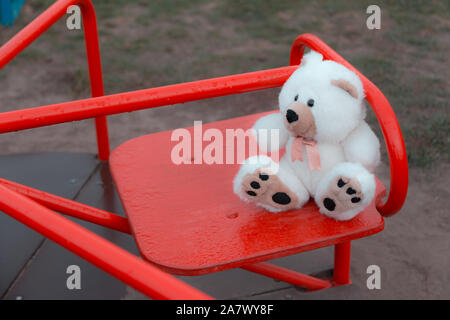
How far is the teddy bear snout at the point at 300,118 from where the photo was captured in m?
1.34

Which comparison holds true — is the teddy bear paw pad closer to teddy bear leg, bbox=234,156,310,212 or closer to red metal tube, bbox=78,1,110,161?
teddy bear leg, bbox=234,156,310,212

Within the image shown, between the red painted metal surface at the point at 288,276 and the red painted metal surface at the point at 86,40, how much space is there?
88cm

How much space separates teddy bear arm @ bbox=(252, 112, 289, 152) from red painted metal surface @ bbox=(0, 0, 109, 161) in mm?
702

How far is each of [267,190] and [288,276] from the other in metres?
0.40

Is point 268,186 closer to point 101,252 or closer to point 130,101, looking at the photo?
point 130,101

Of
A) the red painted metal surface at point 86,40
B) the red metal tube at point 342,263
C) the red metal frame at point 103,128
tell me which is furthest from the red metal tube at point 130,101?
the red metal tube at point 342,263

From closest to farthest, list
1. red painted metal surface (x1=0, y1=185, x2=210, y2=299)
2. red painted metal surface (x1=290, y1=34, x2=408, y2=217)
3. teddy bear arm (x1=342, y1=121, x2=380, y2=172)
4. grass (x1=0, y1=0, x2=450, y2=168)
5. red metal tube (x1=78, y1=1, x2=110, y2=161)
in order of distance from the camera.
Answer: red painted metal surface (x1=0, y1=185, x2=210, y2=299) < red painted metal surface (x1=290, y1=34, x2=408, y2=217) < teddy bear arm (x1=342, y1=121, x2=380, y2=172) < red metal tube (x1=78, y1=1, x2=110, y2=161) < grass (x1=0, y1=0, x2=450, y2=168)

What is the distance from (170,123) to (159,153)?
4.35 feet

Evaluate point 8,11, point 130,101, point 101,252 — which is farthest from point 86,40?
point 8,11

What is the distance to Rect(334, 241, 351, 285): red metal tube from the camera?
1758mm

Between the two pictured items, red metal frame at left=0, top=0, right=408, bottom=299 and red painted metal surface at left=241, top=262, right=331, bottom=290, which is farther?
red painted metal surface at left=241, top=262, right=331, bottom=290

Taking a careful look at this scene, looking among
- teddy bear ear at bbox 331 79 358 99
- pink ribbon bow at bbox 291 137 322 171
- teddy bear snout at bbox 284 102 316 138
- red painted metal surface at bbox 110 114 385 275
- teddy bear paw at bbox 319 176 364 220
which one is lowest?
red painted metal surface at bbox 110 114 385 275

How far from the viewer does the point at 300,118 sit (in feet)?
4.41

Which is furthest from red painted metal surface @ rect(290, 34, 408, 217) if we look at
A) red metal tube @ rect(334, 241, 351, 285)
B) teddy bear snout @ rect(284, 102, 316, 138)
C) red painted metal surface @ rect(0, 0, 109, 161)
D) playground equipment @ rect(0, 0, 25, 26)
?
playground equipment @ rect(0, 0, 25, 26)
